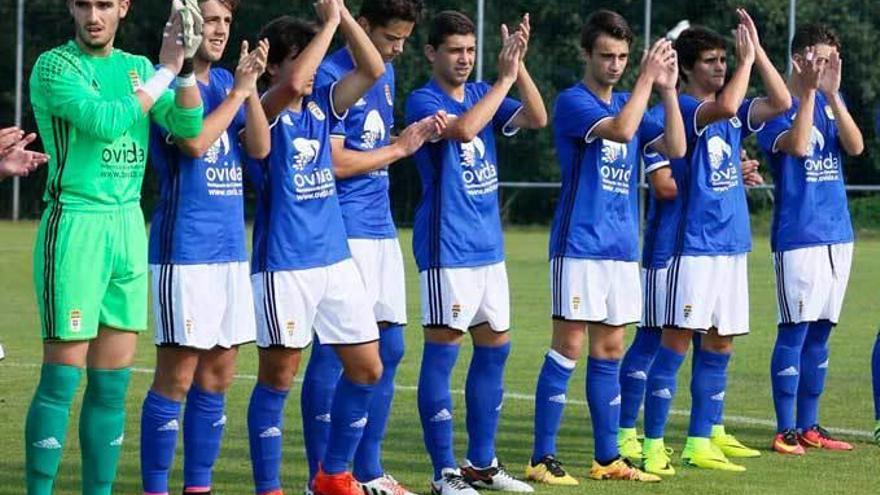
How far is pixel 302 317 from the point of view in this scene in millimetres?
7684

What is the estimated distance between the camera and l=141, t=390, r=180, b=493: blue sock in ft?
24.4

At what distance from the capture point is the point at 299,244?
25.2 feet

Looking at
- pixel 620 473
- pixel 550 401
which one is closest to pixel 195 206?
pixel 550 401

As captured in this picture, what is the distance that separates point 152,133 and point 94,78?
54 cm

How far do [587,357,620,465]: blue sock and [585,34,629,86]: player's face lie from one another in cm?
136

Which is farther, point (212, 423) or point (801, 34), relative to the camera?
point (801, 34)

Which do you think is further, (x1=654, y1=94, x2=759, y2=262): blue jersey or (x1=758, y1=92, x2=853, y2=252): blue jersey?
(x1=758, y1=92, x2=853, y2=252): blue jersey

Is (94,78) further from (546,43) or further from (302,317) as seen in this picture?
(546,43)

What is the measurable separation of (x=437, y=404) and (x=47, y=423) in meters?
2.15

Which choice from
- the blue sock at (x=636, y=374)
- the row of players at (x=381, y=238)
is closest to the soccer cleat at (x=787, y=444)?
the row of players at (x=381, y=238)

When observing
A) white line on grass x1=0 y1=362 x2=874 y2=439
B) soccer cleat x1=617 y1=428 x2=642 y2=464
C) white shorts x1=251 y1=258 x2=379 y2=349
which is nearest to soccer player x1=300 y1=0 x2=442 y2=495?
white shorts x1=251 y1=258 x2=379 y2=349

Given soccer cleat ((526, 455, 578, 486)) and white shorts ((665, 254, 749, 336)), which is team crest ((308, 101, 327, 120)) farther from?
white shorts ((665, 254, 749, 336))

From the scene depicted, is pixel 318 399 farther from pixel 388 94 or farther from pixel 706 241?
pixel 706 241

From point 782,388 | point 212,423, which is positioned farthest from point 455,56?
point 782,388
